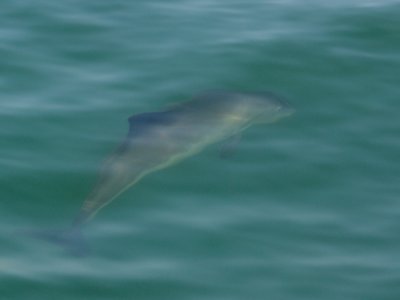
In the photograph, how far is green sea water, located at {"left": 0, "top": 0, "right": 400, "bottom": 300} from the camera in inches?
291

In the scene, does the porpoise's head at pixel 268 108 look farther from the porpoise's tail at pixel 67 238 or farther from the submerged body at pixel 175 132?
the porpoise's tail at pixel 67 238

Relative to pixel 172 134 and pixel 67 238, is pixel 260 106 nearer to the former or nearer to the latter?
pixel 172 134

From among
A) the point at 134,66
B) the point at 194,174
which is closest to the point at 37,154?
the point at 194,174

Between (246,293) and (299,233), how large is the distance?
88cm

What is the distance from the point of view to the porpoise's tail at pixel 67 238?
24.7 feet

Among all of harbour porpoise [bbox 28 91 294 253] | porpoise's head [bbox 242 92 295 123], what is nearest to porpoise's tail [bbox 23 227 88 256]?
harbour porpoise [bbox 28 91 294 253]

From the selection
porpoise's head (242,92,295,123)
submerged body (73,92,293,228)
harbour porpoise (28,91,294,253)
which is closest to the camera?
harbour porpoise (28,91,294,253)

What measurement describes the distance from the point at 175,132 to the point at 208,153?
0.38m

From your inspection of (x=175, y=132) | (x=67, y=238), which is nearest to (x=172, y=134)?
(x=175, y=132)

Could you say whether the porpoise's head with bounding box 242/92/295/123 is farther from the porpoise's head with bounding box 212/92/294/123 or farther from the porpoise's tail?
the porpoise's tail

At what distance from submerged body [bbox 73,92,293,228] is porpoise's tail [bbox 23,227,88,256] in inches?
4.1

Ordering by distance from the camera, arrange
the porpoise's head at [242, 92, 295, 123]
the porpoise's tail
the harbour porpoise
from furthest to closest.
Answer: the porpoise's head at [242, 92, 295, 123] → the harbour porpoise → the porpoise's tail

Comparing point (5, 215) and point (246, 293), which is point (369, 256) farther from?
point (5, 215)

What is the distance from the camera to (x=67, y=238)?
25.0 ft
